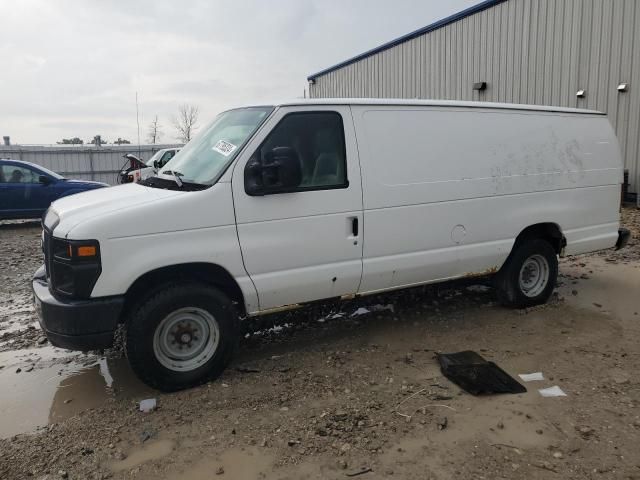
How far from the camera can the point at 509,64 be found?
15.7 meters

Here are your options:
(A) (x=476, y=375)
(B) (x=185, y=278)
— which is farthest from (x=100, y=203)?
(A) (x=476, y=375)

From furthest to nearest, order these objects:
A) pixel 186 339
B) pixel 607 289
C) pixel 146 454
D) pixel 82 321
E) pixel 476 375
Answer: pixel 607 289 < pixel 476 375 < pixel 186 339 < pixel 82 321 < pixel 146 454

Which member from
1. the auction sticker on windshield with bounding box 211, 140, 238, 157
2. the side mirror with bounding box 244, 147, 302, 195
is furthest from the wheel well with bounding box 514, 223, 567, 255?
the auction sticker on windshield with bounding box 211, 140, 238, 157

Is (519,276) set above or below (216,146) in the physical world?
below

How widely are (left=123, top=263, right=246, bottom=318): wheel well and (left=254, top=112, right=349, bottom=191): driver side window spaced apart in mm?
933

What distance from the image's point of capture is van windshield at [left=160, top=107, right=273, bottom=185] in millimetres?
4184

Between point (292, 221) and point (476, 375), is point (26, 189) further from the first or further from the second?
point (476, 375)

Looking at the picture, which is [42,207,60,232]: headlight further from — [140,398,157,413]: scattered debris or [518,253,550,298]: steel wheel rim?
[518,253,550,298]: steel wheel rim

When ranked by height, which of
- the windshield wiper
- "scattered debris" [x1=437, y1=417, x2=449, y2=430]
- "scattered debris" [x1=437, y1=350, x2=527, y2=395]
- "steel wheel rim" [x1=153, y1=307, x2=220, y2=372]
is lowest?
"scattered debris" [x1=437, y1=417, x2=449, y2=430]

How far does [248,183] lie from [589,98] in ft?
40.8

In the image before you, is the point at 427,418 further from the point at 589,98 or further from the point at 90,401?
the point at 589,98

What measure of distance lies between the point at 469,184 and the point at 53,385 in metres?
4.11

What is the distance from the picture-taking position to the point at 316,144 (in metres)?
4.45

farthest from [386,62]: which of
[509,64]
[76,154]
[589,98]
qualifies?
[76,154]
